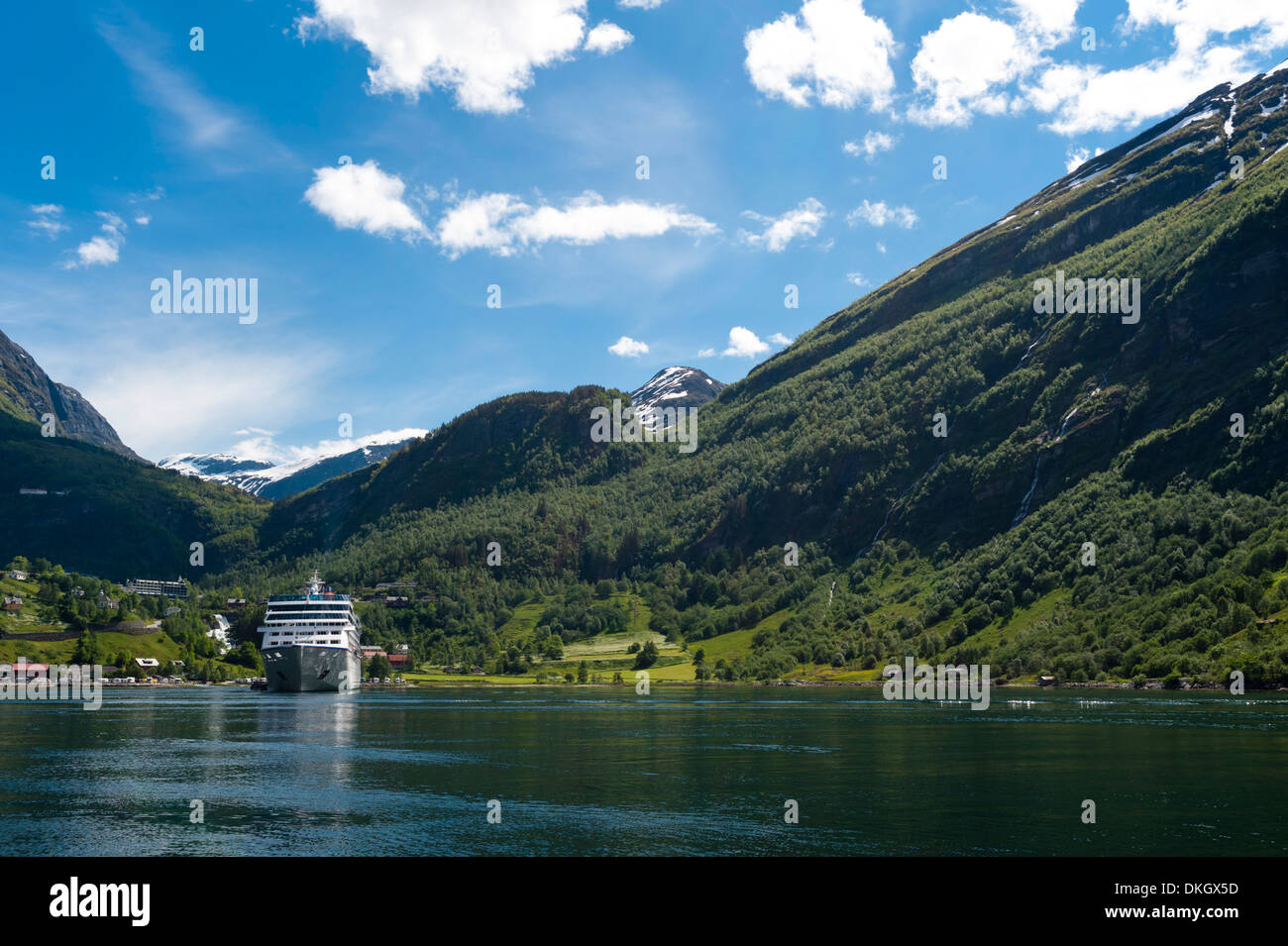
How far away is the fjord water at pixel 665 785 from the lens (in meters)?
49.5

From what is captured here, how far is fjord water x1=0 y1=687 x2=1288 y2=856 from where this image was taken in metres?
49.5

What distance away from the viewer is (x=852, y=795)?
203 feet

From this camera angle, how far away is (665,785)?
67.6 meters

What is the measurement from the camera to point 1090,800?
188 feet

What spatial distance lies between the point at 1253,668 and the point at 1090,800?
12419 centimetres
